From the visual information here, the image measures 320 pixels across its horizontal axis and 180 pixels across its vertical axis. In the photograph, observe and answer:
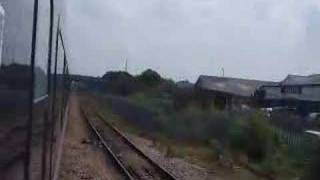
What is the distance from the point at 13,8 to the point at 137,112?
43.4m

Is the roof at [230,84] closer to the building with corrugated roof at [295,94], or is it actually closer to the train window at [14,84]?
the building with corrugated roof at [295,94]

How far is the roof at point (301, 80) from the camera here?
291ft

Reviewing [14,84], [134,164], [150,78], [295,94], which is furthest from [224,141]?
[150,78]

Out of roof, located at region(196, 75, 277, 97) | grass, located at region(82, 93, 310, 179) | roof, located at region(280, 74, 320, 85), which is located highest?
roof, located at region(280, 74, 320, 85)

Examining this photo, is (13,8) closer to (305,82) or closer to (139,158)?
(139,158)

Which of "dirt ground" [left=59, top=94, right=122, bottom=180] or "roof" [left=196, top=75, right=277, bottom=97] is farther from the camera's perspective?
"roof" [left=196, top=75, right=277, bottom=97]

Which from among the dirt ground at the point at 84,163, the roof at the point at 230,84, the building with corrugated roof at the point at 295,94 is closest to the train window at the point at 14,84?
the dirt ground at the point at 84,163

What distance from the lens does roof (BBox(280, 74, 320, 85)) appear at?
291ft

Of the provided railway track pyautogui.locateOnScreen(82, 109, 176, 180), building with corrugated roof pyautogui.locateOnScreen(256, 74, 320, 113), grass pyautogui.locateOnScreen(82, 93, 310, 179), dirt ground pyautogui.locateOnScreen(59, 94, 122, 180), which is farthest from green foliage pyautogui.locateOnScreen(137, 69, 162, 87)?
dirt ground pyautogui.locateOnScreen(59, 94, 122, 180)

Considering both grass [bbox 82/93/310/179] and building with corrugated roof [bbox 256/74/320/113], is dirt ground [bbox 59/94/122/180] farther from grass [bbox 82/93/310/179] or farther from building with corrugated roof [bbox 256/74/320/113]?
building with corrugated roof [bbox 256/74/320/113]

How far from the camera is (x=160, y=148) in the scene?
29766 mm

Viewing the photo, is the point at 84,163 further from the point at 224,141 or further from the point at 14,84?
the point at 14,84

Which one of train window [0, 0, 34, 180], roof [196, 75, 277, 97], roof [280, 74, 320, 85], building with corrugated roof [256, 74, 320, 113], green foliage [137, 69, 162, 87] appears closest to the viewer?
train window [0, 0, 34, 180]

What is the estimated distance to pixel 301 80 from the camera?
93.6m
